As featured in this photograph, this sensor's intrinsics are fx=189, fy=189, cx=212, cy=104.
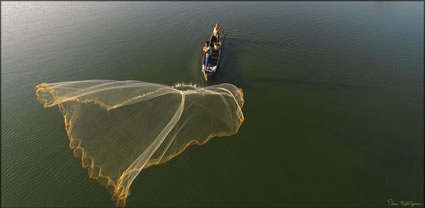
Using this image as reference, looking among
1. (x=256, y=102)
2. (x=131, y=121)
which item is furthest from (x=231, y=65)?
(x=131, y=121)

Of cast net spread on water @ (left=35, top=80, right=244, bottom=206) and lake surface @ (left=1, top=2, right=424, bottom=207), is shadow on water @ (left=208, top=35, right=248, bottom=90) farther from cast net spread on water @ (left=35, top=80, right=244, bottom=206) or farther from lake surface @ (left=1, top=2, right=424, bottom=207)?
cast net spread on water @ (left=35, top=80, right=244, bottom=206)

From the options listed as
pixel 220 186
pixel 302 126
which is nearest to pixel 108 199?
pixel 220 186

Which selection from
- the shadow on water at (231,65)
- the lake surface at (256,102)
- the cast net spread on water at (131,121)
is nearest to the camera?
the cast net spread on water at (131,121)

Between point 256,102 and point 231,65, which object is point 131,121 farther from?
point 231,65

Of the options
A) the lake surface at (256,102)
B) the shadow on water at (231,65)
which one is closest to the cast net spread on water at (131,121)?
the lake surface at (256,102)

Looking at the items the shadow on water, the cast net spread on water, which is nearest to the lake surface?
the shadow on water

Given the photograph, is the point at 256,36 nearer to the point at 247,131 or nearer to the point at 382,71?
the point at 382,71

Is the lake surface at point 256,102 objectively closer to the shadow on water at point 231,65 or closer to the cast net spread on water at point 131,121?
the shadow on water at point 231,65
